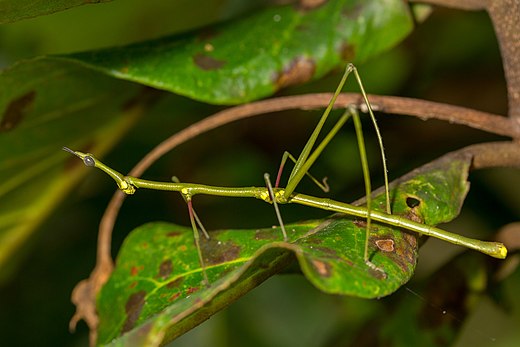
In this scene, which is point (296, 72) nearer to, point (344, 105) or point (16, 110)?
point (344, 105)

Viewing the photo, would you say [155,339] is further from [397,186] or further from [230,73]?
[230,73]

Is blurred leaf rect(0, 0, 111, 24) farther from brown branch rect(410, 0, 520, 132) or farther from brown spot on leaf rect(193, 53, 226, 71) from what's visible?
brown branch rect(410, 0, 520, 132)

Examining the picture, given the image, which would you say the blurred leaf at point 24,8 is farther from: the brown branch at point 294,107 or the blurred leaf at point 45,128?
the brown branch at point 294,107

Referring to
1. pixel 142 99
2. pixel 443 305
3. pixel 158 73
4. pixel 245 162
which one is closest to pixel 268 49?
pixel 158 73

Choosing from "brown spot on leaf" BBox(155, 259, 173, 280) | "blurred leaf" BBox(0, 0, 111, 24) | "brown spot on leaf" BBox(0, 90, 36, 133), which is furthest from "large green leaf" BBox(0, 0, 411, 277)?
"brown spot on leaf" BBox(155, 259, 173, 280)

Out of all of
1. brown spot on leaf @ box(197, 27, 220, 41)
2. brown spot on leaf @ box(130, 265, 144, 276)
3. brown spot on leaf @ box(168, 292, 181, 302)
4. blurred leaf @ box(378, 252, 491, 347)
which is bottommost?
→ blurred leaf @ box(378, 252, 491, 347)
